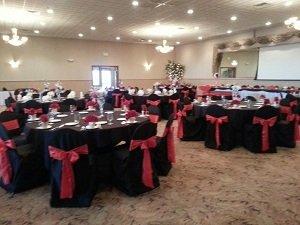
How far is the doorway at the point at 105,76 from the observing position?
16359 millimetres

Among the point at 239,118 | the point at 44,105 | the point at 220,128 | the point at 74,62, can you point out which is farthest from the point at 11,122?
the point at 74,62

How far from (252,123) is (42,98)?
19.2 feet

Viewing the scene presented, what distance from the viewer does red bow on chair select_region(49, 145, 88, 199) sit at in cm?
296

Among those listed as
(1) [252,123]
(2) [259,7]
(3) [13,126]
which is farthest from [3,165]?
(2) [259,7]

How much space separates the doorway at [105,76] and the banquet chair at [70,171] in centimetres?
1356

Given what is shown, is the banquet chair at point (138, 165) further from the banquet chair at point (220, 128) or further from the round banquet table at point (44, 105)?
the round banquet table at point (44, 105)

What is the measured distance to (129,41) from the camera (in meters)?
16.3

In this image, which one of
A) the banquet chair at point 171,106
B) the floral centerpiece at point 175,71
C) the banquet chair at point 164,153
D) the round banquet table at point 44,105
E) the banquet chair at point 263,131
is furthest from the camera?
the floral centerpiece at point 175,71

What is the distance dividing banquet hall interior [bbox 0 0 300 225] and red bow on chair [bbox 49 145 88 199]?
1 cm

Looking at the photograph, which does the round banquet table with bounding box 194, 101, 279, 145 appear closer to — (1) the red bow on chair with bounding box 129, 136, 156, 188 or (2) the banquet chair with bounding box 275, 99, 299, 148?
(2) the banquet chair with bounding box 275, 99, 299, 148

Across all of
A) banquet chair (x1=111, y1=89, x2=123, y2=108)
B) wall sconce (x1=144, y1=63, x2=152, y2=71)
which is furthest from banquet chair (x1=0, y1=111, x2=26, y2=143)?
wall sconce (x1=144, y1=63, x2=152, y2=71)

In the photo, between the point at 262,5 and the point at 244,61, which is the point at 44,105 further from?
the point at 244,61

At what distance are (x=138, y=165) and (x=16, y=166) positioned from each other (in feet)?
5.13

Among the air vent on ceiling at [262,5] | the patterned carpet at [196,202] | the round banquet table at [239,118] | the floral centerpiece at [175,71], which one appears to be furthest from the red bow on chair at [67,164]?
the floral centerpiece at [175,71]
